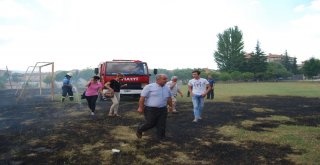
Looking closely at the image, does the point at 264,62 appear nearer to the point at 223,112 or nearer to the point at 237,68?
the point at 237,68

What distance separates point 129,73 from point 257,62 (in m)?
54.5

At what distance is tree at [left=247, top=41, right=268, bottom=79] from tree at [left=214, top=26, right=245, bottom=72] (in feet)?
23.9

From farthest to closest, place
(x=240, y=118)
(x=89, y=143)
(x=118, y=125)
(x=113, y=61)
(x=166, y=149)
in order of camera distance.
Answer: (x=113, y=61) → (x=240, y=118) → (x=118, y=125) → (x=89, y=143) → (x=166, y=149)

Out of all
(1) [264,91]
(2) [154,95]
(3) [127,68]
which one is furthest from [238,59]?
(2) [154,95]

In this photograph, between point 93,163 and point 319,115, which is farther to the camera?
point 319,115

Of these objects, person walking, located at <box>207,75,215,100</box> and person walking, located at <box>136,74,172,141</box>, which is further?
person walking, located at <box>207,75,215,100</box>

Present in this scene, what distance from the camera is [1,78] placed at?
42.4 metres

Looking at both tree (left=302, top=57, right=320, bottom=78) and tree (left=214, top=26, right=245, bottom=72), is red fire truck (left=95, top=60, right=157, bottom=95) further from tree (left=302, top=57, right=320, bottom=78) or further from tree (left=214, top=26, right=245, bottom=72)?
tree (left=302, top=57, right=320, bottom=78)

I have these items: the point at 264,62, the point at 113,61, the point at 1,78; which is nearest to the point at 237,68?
the point at 264,62

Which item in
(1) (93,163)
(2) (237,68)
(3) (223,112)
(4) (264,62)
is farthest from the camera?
(2) (237,68)

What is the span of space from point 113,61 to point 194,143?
33.8 ft

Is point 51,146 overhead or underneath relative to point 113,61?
underneath

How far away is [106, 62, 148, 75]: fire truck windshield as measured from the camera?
629 inches

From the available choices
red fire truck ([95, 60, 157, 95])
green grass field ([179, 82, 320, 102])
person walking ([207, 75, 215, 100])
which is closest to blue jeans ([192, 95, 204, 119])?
red fire truck ([95, 60, 157, 95])
